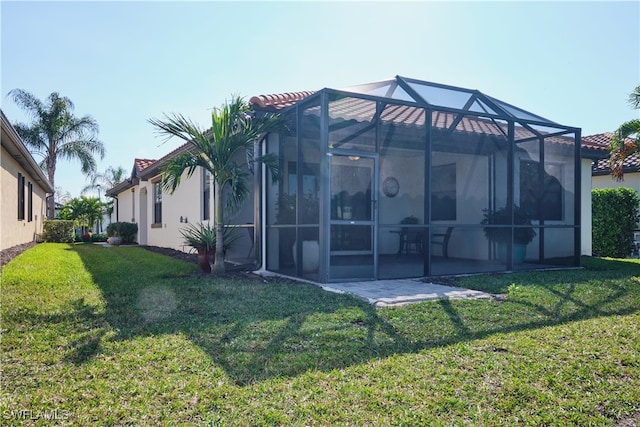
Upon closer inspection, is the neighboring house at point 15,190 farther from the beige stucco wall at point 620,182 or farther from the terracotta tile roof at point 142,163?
the beige stucco wall at point 620,182

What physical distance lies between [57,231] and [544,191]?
1738cm

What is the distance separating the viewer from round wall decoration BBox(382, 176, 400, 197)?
8133 millimetres

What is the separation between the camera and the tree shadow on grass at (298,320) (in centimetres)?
309

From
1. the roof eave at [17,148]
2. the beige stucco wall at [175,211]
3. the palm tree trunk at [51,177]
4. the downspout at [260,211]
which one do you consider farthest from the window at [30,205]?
the downspout at [260,211]

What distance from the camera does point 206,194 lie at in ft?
34.4

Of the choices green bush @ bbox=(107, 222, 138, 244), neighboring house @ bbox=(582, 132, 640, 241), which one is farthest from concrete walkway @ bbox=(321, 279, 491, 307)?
green bush @ bbox=(107, 222, 138, 244)

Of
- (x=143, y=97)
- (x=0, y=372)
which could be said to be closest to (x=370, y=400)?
(x=0, y=372)

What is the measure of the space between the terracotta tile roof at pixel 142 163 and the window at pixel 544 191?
11.8 meters

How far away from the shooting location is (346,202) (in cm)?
639

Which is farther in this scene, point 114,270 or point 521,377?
point 114,270

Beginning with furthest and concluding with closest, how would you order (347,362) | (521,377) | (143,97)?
(143,97) < (347,362) < (521,377)

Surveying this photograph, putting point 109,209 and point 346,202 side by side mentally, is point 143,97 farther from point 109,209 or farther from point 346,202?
point 109,209

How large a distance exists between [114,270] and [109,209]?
84.3ft

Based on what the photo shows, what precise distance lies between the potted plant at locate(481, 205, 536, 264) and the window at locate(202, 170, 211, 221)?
20.0ft
